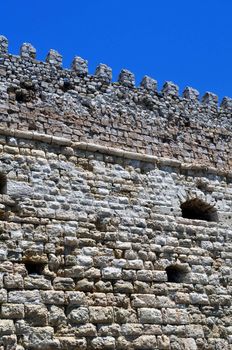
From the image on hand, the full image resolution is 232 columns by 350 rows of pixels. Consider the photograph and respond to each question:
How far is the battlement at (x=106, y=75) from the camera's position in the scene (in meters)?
10.4

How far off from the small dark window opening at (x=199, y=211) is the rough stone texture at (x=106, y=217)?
0.03 meters

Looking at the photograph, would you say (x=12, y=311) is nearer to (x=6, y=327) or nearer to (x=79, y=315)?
(x=6, y=327)

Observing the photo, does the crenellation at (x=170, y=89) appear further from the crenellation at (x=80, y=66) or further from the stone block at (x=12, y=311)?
the stone block at (x=12, y=311)

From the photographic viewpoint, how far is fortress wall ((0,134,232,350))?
8656 millimetres

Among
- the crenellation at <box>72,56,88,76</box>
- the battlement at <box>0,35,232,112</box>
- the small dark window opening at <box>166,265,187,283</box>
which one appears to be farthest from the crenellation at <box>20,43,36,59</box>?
the small dark window opening at <box>166,265,187,283</box>

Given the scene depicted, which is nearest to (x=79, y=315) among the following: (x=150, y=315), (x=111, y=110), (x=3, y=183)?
(x=150, y=315)

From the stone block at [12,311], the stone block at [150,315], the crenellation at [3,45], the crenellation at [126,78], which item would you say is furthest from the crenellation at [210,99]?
the stone block at [12,311]

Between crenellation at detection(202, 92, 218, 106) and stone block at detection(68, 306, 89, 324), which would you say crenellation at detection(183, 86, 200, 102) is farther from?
stone block at detection(68, 306, 89, 324)

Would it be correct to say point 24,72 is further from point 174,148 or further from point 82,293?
point 82,293

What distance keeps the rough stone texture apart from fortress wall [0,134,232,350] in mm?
17

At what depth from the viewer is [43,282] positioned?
8.76 m

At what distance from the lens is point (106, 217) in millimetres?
9734

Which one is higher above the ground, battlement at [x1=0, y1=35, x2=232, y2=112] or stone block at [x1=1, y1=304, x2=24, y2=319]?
battlement at [x1=0, y1=35, x2=232, y2=112]

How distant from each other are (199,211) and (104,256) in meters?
2.51
